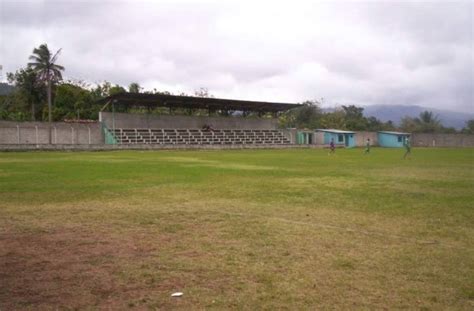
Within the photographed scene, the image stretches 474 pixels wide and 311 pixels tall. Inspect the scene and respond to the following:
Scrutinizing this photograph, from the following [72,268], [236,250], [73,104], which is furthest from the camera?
[73,104]

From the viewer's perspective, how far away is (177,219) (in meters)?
9.43

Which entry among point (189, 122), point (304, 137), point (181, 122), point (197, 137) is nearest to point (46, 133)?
point (181, 122)

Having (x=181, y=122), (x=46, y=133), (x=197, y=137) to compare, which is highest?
(x=181, y=122)

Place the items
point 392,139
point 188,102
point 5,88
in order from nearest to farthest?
point 188,102, point 392,139, point 5,88

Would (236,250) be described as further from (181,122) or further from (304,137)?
(304,137)

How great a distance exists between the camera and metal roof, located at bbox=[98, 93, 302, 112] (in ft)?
173

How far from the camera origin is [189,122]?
63.5 metres

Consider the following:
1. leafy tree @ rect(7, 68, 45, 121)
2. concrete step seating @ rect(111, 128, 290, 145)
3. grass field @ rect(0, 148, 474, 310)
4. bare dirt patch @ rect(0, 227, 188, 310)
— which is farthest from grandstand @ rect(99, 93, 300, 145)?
bare dirt patch @ rect(0, 227, 188, 310)

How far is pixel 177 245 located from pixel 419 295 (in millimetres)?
3555

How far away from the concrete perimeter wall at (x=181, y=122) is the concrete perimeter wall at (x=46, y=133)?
8.30 ft

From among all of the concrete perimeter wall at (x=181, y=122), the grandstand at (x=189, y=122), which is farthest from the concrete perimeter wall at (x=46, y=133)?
the concrete perimeter wall at (x=181, y=122)

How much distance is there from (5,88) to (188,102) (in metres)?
37.9

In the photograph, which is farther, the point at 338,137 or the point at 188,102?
the point at 338,137

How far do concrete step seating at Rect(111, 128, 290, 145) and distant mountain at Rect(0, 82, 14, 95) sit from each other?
29.7 metres
